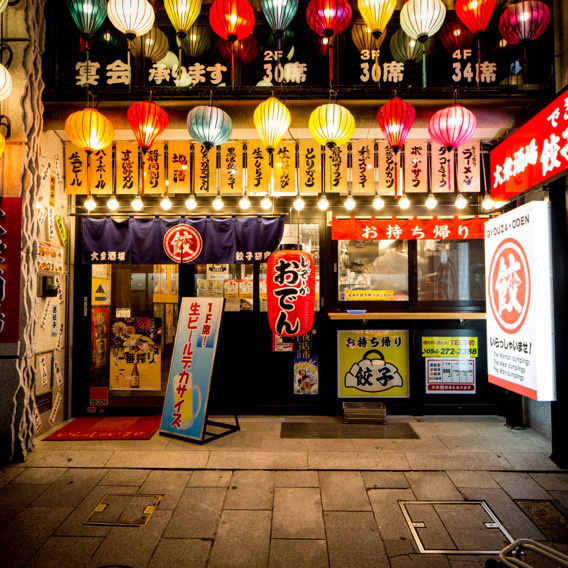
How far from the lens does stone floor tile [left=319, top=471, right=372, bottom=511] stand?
528 centimetres

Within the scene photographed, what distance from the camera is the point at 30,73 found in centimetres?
696

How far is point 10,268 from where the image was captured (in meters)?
6.69

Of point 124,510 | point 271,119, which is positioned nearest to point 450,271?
point 271,119

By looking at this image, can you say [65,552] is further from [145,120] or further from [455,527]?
[145,120]

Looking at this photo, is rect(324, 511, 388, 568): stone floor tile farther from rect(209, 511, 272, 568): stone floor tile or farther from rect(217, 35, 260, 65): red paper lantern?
rect(217, 35, 260, 65): red paper lantern

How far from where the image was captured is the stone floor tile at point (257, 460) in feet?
21.1

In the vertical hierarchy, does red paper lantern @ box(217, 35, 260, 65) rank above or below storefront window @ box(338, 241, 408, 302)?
above

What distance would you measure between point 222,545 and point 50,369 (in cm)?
561

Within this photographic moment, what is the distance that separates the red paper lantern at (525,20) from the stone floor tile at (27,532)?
33.5ft

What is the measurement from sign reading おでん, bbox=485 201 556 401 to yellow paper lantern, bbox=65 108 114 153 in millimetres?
6477

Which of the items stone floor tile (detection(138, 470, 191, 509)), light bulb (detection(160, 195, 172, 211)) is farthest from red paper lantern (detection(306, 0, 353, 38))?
stone floor tile (detection(138, 470, 191, 509))

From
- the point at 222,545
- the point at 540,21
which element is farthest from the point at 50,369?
the point at 540,21

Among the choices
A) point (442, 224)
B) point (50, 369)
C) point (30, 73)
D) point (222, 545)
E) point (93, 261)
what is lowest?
point (222, 545)

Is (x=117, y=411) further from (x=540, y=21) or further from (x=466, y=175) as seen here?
(x=540, y=21)
